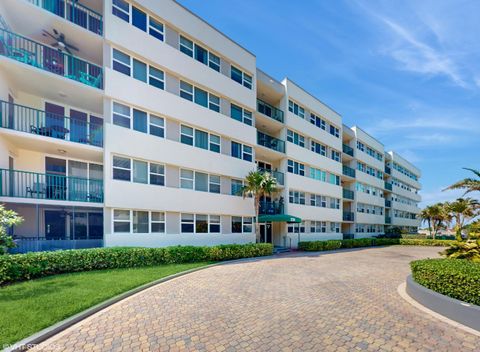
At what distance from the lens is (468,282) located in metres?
6.22

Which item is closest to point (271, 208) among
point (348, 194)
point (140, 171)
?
point (140, 171)

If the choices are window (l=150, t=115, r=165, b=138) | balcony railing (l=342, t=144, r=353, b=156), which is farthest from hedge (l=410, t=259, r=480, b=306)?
balcony railing (l=342, t=144, r=353, b=156)

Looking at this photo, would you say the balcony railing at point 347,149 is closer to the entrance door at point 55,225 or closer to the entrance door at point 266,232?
the entrance door at point 266,232

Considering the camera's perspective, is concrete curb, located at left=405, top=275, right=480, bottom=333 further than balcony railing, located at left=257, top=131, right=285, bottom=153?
No

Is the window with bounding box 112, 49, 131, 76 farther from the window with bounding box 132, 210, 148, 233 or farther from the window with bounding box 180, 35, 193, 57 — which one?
the window with bounding box 132, 210, 148, 233

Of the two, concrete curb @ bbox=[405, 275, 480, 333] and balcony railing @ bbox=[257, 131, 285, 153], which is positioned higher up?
balcony railing @ bbox=[257, 131, 285, 153]

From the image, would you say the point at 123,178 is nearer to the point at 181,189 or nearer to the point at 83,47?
the point at 181,189

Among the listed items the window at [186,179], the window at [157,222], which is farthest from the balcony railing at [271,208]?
the window at [157,222]

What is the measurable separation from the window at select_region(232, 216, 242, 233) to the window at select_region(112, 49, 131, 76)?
12834mm

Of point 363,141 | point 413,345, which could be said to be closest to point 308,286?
point 413,345

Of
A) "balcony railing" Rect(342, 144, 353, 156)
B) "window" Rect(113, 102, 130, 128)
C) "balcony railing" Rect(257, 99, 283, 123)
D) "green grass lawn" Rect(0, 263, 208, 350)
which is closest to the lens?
"green grass lawn" Rect(0, 263, 208, 350)

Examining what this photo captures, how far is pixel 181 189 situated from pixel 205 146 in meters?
3.92

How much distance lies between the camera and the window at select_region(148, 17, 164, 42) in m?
15.6

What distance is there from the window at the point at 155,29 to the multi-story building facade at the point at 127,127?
2.8 inches
